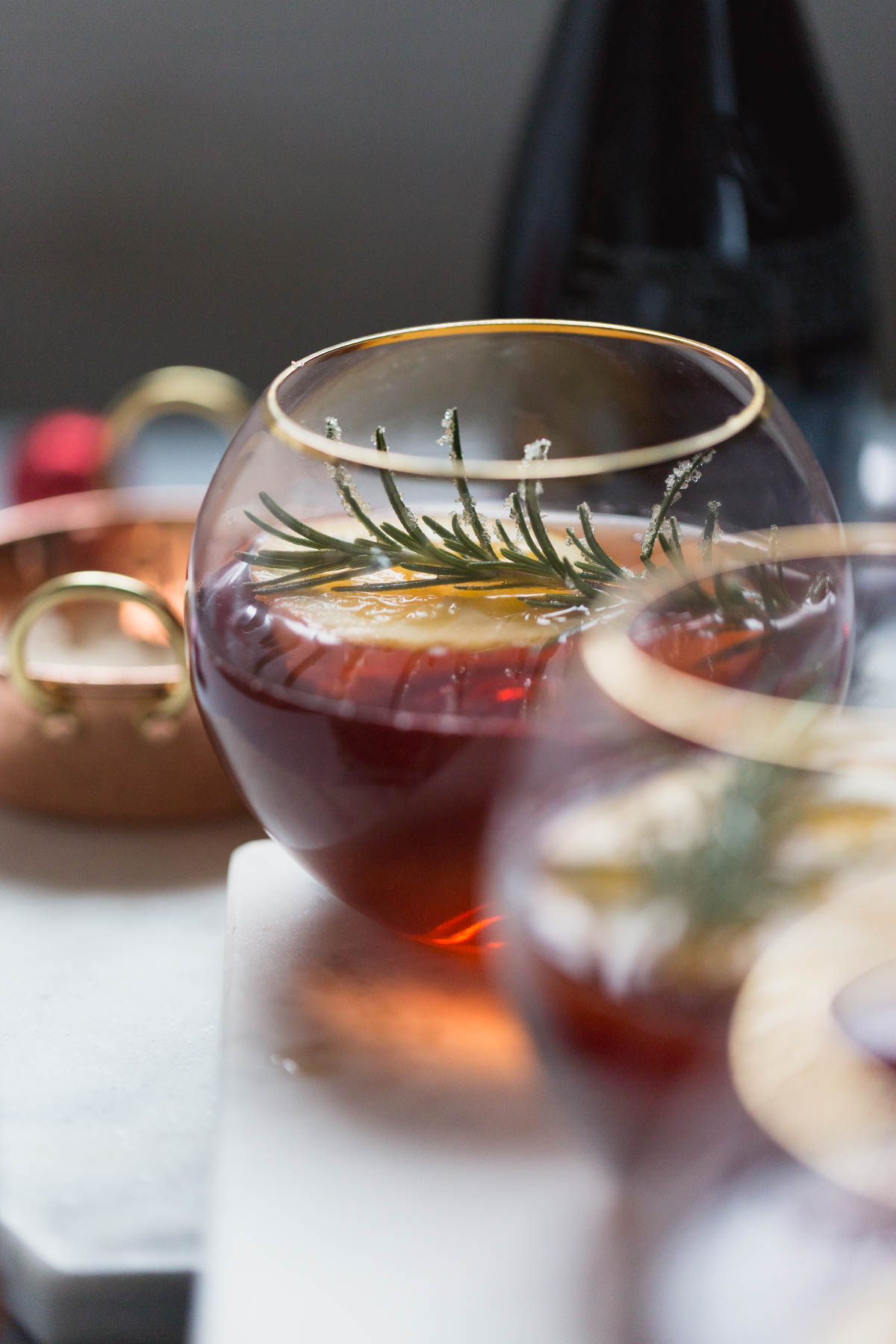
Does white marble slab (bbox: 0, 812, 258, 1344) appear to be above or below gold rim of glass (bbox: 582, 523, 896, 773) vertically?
below

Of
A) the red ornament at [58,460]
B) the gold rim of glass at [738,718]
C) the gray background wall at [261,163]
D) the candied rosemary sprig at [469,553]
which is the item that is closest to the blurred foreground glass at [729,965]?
the gold rim of glass at [738,718]

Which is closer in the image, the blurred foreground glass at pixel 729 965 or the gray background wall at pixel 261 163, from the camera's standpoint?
the blurred foreground glass at pixel 729 965

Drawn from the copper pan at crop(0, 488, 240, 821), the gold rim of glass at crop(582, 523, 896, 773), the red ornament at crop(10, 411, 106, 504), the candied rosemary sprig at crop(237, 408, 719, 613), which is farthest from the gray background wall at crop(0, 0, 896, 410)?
the gold rim of glass at crop(582, 523, 896, 773)

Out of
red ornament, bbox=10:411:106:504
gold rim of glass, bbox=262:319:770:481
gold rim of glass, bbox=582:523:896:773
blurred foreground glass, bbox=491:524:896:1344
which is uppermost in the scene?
gold rim of glass, bbox=262:319:770:481

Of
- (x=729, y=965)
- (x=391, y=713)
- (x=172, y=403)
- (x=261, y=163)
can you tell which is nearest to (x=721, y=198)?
(x=172, y=403)

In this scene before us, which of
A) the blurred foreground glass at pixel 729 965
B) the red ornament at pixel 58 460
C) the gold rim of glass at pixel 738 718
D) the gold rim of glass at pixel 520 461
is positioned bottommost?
the red ornament at pixel 58 460

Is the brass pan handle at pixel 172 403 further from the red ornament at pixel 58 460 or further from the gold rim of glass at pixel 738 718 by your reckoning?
the gold rim of glass at pixel 738 718

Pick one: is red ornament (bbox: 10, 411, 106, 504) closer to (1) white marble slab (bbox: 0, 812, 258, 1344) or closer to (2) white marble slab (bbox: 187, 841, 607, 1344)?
(1) white marble slab (bbox: 0, 812, 258, 1344)
